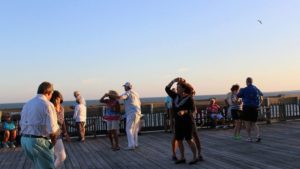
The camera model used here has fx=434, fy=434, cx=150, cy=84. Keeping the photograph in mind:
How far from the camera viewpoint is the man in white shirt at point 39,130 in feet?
16.1

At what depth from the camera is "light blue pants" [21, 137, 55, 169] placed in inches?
194

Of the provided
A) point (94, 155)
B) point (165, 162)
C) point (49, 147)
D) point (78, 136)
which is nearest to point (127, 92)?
point (94, 155)

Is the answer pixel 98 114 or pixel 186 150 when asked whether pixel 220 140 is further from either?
A: pixel 98 114

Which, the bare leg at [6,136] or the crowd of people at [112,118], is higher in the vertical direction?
the crowd of people at [112,118]

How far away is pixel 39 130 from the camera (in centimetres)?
494

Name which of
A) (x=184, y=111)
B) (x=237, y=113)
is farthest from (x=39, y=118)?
(x=237, y=113)

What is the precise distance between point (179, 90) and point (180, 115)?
450mm

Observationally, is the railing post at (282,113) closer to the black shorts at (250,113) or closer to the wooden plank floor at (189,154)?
the wooden plank floor at (189,154)

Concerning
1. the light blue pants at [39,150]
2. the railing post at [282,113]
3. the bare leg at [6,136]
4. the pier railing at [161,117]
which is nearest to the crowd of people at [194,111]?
the pier railing at [161,117]

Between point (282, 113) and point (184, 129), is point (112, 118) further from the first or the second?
point (282, 113)

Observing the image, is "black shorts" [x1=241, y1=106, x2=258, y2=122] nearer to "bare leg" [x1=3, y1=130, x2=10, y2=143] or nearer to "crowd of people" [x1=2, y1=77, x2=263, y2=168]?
"crowd of people" [x1=2, y1=77, x2=263, y2=168]

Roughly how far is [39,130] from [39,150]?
0.23 meters

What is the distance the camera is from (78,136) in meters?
13.1

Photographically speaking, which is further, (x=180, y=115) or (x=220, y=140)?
(x=220, y=140)
